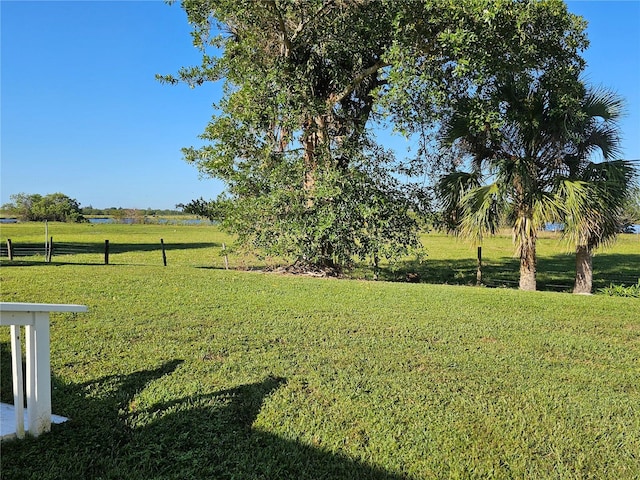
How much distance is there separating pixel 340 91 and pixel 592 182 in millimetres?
6084

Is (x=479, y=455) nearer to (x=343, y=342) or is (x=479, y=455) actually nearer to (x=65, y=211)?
(x=343, y=342)

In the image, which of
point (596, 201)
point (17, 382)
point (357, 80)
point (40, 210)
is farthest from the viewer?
point (40, 210)

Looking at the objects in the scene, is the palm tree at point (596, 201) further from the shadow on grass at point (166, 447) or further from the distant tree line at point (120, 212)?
the distant tree line at point (120, 212)

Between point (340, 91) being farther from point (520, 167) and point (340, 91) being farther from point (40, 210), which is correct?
point (40, 210)

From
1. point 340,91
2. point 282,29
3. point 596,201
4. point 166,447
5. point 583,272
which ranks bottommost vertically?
point 166,447

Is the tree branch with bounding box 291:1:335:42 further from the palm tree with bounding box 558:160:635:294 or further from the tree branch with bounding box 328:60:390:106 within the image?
the palm tree with bounding box 558:160:635:294

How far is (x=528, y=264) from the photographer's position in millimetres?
9664

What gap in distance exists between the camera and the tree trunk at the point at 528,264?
31.1ft

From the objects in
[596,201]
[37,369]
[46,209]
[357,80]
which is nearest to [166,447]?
[37,369]

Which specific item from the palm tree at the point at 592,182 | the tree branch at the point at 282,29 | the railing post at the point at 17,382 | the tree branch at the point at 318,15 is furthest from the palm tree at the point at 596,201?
the railing post at the point at 17,382

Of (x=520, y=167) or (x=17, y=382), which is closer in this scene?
(x=17, y=382)

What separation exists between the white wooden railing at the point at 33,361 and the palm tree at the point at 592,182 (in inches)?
360

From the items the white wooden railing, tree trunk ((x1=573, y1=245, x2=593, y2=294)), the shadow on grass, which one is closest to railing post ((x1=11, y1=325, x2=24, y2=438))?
the white wooden railing

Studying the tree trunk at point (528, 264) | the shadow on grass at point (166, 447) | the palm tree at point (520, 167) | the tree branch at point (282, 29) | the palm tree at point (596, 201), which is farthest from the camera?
the tree trunk at point (528, 264)
